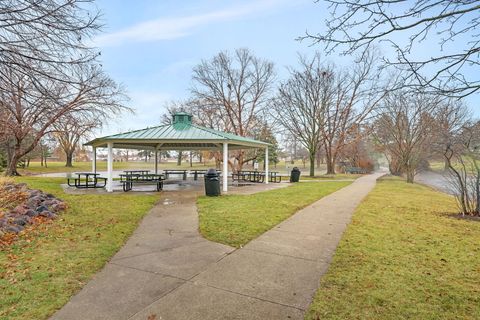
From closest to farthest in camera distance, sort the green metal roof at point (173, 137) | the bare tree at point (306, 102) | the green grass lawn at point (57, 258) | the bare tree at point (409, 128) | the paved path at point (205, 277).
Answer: the paved path at point (205, 277), the green grass lawn at point (57, 258), the green metal roof at point (173, 137), the bare tree at point (409, 128), the bare tree at point (306, 102)

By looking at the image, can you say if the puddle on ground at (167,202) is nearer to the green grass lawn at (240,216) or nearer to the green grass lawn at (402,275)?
the green grass lawn at (240,216)

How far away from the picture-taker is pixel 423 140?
2062 cm

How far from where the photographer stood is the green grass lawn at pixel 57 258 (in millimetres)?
3076

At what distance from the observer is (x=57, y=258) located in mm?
4414

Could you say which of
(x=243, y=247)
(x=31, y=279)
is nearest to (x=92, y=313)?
(x=31, y=279)

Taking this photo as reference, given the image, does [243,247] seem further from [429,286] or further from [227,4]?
[227,4]

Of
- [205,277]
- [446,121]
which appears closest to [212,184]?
[205,277]

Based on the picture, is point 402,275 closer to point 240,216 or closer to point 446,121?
point 240,216

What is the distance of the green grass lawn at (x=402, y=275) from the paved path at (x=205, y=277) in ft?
0.92

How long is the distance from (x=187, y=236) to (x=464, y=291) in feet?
14.7

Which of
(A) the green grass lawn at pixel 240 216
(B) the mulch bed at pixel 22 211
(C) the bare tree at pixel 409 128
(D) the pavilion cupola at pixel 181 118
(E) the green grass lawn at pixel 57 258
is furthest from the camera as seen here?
(C) the bare tree at pixel 409 128

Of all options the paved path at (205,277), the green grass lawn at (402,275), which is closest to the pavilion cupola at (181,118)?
the paved path at (205,277)

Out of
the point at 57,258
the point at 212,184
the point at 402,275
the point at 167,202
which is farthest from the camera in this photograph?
the point at 212,184

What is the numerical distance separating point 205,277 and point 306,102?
25.5 metres
